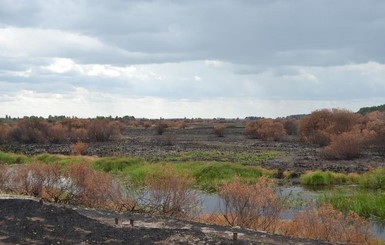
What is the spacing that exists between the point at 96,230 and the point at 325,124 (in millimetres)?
47779

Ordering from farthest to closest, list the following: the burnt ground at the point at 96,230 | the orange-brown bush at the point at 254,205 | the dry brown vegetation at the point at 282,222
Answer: the orange-brown bush at the point at 254,205 → the dry brown vegetation at the point at 282,222 → the burnt ground at the point at 96,230

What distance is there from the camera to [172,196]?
18.1 m

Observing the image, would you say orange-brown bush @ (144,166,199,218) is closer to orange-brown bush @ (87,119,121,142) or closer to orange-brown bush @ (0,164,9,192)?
orange-brown bush @ (0,164,9,192)

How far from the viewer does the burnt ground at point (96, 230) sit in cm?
1266

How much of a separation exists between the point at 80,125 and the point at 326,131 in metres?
37.7

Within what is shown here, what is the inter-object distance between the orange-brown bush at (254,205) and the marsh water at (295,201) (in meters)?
2.85

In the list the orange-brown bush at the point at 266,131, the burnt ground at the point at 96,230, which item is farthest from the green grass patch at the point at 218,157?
the burnt ground at the point at 96,230

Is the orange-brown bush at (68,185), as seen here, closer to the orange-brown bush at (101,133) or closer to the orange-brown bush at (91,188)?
the orange-brown bush at (91,188)

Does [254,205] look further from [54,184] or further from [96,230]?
[54,184]

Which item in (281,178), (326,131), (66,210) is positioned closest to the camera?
(66,210)

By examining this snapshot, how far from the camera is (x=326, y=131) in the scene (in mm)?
55750

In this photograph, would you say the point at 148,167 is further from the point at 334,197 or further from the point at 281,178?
the point at 334,197

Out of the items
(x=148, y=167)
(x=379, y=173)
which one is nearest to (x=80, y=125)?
(x=148, y=167)

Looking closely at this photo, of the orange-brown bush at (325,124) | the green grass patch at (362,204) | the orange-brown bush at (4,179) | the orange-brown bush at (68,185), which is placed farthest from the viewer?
the orange-brown bush at (325,124)
